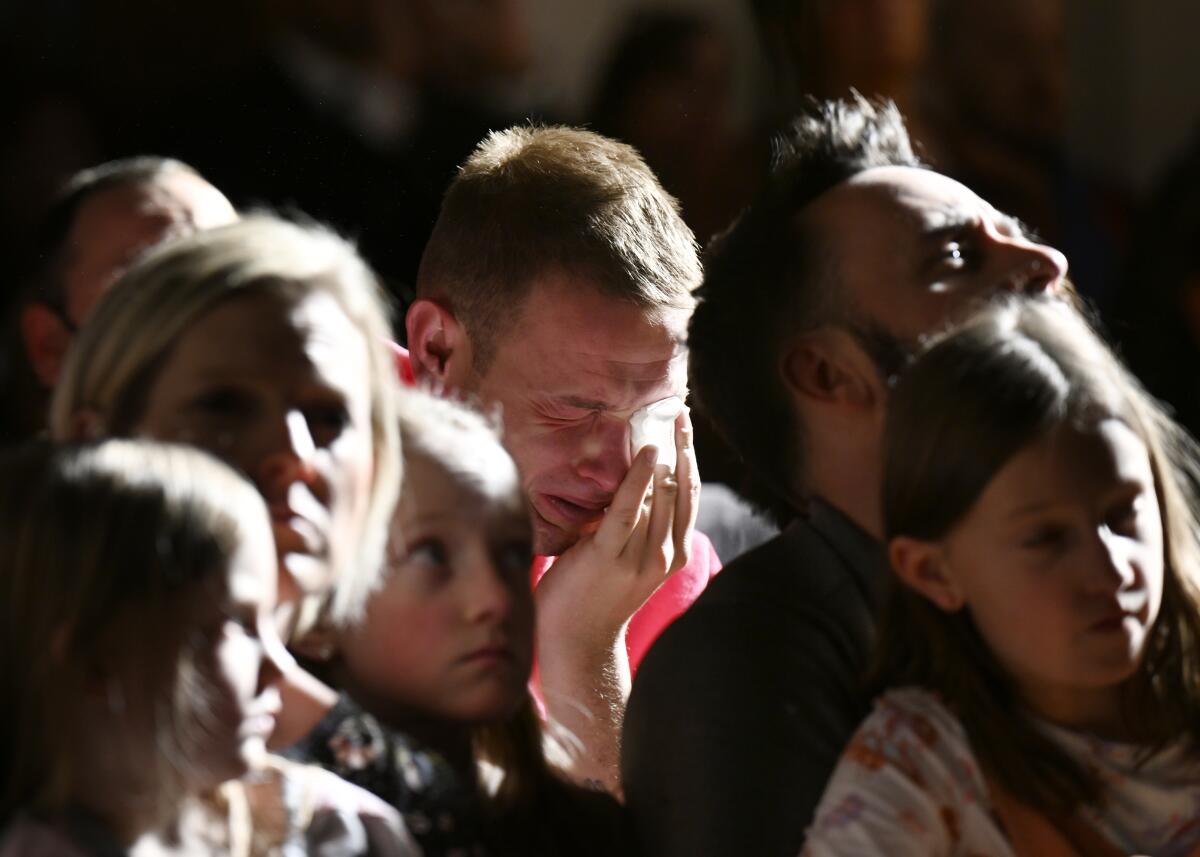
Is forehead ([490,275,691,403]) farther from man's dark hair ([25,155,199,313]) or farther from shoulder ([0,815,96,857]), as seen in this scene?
shoulder ([0,815,96,857])

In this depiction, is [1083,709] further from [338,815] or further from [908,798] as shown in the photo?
[338,815]

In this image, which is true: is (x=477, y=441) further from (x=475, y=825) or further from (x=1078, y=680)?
(x=1078, y=680)

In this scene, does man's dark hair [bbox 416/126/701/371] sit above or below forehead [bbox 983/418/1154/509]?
below

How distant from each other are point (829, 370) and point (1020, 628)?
171 mm

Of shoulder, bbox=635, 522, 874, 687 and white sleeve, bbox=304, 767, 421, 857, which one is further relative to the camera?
shoulder, bbox=635, 522, 874, 687

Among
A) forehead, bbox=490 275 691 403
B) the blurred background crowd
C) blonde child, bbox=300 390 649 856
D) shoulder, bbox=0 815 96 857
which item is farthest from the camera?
forehead, bbox=490 275 691 403

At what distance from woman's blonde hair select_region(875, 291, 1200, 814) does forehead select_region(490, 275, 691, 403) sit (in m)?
0.16

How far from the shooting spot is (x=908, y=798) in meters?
0.65

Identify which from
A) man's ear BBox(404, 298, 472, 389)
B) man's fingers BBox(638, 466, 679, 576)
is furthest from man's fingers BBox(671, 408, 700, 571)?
man's ear BBox(404, 298, 472, 389)

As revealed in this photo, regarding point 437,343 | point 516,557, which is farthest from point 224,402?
point 437,343

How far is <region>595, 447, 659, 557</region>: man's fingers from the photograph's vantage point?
2.55 feet

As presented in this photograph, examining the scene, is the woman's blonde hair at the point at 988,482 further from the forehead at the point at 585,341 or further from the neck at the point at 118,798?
the neck at the point at 118,798

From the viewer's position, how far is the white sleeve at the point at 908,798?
641 mm

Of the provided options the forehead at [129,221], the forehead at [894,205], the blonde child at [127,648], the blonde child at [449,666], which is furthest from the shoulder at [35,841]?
the forehead at [894,205]
